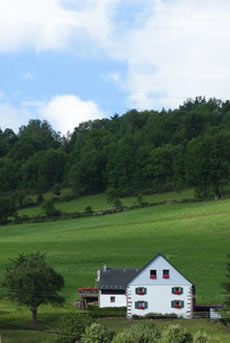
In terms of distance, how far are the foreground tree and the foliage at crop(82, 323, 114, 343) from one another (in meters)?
15.6

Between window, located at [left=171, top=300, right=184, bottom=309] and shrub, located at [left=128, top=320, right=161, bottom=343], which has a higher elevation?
window, located at [left=171, top=300, right=184, bottom=309]

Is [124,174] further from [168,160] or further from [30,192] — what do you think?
[30,192]

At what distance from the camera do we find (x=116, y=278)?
224 ft

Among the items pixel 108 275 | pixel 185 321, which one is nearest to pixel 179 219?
pixel 108 275

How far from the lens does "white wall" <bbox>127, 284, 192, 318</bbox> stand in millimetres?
62312

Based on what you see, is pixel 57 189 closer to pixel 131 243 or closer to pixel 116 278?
pixel 131 243

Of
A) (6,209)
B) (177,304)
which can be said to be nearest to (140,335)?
(177,304)

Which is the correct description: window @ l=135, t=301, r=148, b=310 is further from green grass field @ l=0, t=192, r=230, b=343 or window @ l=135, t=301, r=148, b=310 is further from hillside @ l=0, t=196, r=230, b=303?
green grass field @ l=0, t=192, r=230, b=343

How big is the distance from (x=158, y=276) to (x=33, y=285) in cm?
1294

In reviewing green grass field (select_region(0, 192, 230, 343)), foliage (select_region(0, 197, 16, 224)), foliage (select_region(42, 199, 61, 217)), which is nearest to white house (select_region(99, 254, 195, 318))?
green grass field (select_region(0, 192, 230, 343))

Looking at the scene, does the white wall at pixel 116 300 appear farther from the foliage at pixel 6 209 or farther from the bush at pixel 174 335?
the foliage at pixel 6 209

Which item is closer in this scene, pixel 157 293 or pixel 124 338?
pixel 124 338

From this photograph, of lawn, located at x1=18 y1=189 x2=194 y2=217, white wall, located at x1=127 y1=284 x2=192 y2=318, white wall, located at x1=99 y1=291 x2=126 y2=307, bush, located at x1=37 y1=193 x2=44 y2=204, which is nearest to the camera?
white wall, located at x1=127 y1=284 x2=192 y2=318

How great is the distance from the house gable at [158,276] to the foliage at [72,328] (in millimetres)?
18133
